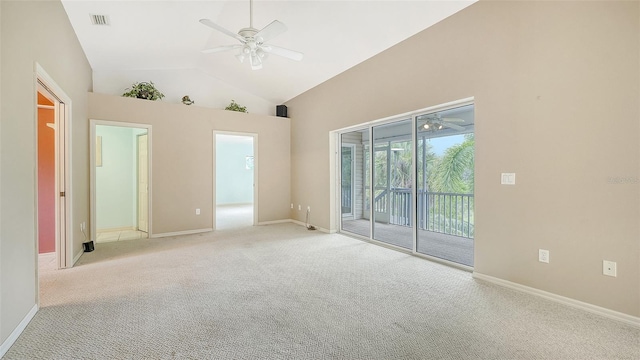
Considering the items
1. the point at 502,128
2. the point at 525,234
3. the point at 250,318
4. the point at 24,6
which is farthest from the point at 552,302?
the point at 24,6

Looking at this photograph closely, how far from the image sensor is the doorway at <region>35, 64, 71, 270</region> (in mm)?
2998

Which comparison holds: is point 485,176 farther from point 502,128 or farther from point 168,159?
point 168,159

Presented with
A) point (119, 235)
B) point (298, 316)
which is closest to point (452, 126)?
point (298, 316)

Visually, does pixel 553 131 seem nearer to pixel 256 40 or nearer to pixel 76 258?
pixel 256 40

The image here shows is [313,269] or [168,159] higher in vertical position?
[168,159]

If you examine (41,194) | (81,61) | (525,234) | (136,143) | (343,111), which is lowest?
(525,234)

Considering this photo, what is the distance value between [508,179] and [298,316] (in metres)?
2.46

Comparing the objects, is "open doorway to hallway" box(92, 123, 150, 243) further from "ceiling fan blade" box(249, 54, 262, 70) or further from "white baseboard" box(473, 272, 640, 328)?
"white baseboard" box(473, 272, 640, 328)

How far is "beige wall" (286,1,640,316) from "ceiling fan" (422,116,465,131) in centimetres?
40

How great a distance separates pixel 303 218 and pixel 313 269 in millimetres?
2910

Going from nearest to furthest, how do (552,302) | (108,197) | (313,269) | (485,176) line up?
(552,302) → (485,176) → (313,269) → (108,197)

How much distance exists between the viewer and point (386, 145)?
4.98 meters

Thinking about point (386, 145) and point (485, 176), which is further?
point (386, 145)

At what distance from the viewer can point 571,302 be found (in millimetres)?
2436
